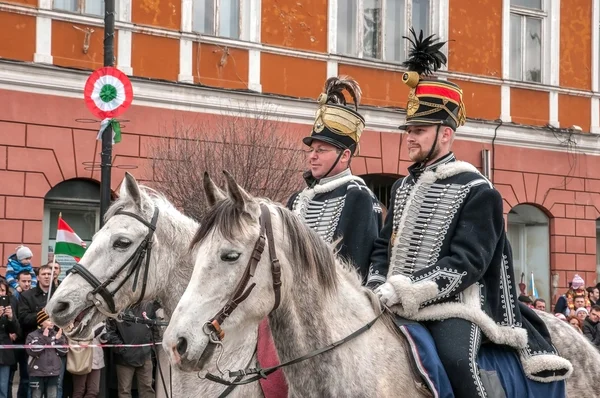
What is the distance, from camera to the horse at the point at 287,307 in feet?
16.3

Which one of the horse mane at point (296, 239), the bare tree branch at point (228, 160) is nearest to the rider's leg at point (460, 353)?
the horse mane at point (296, 239)

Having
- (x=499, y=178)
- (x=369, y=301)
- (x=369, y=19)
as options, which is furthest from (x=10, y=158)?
(x=369, y=301)

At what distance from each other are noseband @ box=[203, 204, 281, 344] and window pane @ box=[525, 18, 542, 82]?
778 inches

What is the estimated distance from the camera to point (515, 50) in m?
24.1

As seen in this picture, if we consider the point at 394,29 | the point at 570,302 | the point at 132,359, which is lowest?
the point at 132,359

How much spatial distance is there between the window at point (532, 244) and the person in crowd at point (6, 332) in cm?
1375

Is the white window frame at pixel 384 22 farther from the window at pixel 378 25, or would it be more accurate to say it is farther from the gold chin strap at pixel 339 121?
the gold chin strap at pixel 339 121

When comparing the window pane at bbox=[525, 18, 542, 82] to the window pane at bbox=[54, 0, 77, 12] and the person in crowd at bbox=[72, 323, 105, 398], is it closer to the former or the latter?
the window pane at bbox=[54, 0, 77, 12]

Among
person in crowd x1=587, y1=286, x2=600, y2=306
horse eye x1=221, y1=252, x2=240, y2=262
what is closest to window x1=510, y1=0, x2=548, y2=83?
person in crowd x1=587, y1=286, x2=600, y2=306

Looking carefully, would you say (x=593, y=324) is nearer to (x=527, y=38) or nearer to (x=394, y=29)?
(x=394, y=29)

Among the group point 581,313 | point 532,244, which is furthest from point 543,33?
point 581,313

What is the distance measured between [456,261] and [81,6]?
1353 cm

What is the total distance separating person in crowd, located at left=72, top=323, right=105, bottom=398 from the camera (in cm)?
1316

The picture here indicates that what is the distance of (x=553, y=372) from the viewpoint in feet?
20.7
